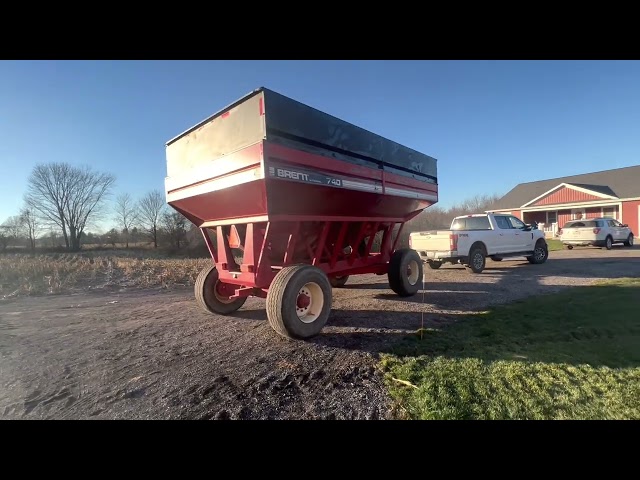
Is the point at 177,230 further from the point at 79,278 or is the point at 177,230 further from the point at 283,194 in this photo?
the point at 283,194

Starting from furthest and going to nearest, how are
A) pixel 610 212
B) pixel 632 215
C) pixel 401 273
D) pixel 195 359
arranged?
pixel 610 212 → pixel 632 215 → pixel 401 273 → pixel 195 359

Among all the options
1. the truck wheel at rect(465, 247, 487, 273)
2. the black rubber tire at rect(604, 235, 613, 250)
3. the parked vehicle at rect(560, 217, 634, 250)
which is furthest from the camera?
the black rubber tire at rect(604, 235, 613, 250)

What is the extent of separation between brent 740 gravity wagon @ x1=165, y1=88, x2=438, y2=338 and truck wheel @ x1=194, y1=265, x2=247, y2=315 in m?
0.02

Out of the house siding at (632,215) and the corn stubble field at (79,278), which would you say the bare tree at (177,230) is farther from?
the house siding at (632,215)

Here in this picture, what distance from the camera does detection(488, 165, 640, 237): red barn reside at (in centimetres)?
2659

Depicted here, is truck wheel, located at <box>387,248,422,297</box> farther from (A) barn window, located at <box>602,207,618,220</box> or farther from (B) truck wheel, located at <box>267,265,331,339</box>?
(A) barn window, located at <box>602,207,618,220</box>

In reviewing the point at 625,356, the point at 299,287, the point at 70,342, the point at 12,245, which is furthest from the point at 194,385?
the point at 12,245

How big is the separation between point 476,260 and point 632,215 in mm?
26928

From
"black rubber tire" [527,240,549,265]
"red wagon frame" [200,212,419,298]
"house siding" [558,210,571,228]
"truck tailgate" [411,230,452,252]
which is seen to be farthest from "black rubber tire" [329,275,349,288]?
"house siding" [558,210,571,228]

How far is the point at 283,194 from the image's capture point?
13.4ft

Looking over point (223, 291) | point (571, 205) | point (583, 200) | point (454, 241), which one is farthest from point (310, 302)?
point (583, 200)

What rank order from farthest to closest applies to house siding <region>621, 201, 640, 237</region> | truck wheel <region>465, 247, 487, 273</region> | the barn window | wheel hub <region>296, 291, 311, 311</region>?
the barn window < house siding <region>621, 201, 640, 237</region> < truck wheel <region>465, 247, 487, 273</region> < wheel hub <region>296, 291, 311, 311</region>

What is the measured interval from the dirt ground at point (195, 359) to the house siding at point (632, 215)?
30.0m

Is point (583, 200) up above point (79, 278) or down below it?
above
